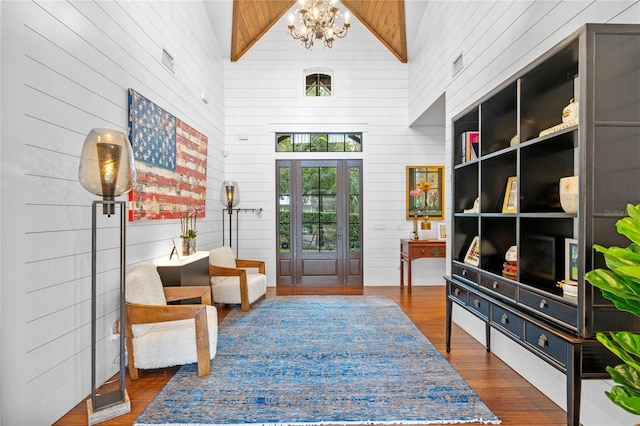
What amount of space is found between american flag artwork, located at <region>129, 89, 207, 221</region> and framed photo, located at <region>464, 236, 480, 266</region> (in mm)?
2703

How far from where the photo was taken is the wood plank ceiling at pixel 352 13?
18.7 feet

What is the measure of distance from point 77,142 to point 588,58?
3.02m

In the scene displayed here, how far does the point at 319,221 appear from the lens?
21.3 ft

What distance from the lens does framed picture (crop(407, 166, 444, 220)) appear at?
6383 millimetres

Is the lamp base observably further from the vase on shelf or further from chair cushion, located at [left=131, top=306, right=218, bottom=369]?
the vase on shelf

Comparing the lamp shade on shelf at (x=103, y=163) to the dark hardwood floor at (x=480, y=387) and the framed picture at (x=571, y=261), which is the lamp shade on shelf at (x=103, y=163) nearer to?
the dark hardwood floor at (x=480, y=387)

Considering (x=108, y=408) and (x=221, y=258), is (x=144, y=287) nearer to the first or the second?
(x=108, y=408)

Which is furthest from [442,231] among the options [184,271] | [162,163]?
[162,163]

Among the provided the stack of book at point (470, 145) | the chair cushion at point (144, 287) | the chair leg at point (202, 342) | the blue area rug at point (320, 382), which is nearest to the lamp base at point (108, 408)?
the blue area rug at point (320, 382)

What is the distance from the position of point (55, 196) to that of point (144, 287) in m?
1.00

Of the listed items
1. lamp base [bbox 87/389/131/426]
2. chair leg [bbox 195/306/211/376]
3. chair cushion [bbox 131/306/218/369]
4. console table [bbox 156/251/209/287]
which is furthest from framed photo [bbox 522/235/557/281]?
console table [bbox 156/251/209/287]

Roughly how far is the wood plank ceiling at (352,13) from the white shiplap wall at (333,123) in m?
0.19

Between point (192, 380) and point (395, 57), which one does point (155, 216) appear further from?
point (395, 57)

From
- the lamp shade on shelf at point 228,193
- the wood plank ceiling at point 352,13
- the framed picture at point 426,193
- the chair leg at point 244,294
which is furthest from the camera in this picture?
the framed picture at point 426,193
